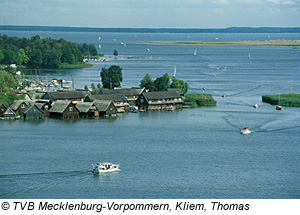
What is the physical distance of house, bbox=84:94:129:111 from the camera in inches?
1727

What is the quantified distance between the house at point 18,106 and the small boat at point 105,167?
17112mm

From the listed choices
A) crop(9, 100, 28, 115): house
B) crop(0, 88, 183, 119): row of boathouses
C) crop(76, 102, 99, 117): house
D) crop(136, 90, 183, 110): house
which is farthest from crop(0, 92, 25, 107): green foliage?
crop(136, 90, 183, 110): house

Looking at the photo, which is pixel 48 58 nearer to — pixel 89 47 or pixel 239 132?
pixel 89 47

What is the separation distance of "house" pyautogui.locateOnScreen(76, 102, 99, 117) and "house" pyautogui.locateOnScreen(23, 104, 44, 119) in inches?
112

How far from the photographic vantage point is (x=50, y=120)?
39875mm

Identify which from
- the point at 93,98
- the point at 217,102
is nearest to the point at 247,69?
the point at 217,102

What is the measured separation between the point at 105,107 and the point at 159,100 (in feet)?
20.0

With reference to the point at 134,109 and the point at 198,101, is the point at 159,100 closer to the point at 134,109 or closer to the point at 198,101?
the point at 134,109

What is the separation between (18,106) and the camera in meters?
41.2

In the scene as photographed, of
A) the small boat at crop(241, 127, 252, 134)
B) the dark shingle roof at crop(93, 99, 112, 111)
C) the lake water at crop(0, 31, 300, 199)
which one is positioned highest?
the dark shingle roof at crop(93, 99, 112, 111)

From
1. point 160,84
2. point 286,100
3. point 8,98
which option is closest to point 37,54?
point 160,84

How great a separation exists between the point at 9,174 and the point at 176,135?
12.9 meters

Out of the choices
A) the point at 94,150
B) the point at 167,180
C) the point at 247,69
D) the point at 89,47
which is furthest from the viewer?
the point at 89,47

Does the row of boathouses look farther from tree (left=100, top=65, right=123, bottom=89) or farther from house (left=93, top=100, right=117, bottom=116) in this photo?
tree (left=100, top=65, right=123, bottom=89)
